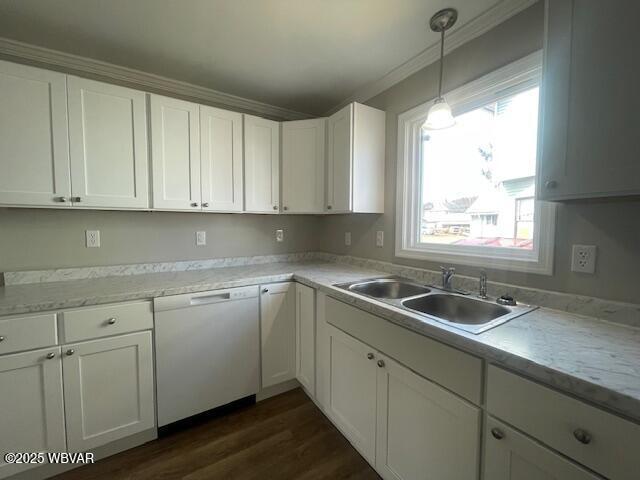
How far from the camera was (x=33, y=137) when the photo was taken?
1.51 m

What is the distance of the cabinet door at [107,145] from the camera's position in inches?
63.1

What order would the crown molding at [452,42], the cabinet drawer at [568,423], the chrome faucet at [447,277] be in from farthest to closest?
the chrome faucet at [447,277], the crown molding at [452,42], the cabinet drawer at [568,423]

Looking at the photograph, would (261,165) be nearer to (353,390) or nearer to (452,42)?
(452,42)

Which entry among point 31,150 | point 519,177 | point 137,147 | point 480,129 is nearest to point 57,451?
point 31,150

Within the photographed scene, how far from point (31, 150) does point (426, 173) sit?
242cm

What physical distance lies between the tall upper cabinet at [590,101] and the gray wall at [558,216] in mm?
280

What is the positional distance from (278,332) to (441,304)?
3.83 feet

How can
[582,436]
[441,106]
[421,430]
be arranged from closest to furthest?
1. [582,436]
2. [421,430]
3. [441,106]

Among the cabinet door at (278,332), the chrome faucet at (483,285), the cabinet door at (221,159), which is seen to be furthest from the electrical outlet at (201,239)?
the chrome faucet at (483,285)

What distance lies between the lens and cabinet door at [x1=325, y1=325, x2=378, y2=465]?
4.55ft

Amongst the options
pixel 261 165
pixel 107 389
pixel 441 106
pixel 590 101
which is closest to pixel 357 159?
pixel 441 106

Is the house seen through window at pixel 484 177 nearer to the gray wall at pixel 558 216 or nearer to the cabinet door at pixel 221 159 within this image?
the gray wall at pixel 558 216

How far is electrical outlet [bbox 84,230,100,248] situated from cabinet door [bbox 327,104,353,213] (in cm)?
170

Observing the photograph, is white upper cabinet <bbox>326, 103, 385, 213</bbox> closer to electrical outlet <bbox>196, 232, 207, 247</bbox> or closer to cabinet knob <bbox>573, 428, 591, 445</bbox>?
electrical outlet <bbox>196, 232, 207, 247</bbox>
